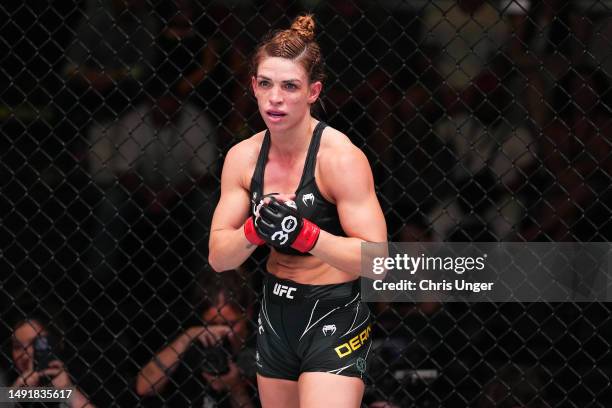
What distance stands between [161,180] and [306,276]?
1.46 meters

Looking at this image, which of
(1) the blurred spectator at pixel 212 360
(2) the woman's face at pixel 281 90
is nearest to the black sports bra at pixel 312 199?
(2) the woman's face at pixel 281 90

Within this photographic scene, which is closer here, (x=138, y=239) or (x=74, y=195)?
(x=138, y=239)

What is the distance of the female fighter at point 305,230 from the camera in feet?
9.22

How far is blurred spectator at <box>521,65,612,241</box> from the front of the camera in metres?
3.91

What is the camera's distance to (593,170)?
153 inches

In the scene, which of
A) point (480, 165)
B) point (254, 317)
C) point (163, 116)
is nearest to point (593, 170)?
point (480, 165)

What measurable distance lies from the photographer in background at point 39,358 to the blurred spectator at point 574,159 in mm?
1888

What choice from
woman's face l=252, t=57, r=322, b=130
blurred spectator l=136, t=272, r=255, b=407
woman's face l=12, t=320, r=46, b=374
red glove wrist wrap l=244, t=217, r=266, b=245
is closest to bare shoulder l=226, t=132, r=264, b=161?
woman's face l=252, t=57, r=322, b=130

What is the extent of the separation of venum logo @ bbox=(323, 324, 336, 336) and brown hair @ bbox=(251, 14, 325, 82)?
709 mm

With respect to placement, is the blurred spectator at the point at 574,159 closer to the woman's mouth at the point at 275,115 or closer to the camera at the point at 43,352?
the woman's mouth at the point at 275,115

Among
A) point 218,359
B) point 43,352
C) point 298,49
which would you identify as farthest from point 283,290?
point 43,352

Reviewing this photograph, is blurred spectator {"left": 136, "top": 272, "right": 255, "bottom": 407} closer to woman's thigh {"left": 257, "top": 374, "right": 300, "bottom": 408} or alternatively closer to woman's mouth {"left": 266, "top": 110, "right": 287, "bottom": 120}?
woman's thigh {"left": 257, "top": 374, "right": 300, "bottom": 408}

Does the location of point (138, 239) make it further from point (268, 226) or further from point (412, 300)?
point (268, 226)

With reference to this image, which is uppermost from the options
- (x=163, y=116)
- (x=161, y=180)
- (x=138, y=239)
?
(x=163, y=116)
